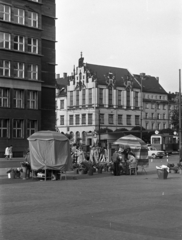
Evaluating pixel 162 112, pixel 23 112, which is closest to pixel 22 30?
pixel 23 112

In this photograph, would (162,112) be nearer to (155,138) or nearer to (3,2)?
(155,138)

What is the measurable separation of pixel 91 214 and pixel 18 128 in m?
46.3

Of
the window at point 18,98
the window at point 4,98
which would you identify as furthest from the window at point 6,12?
the window at point 18,98

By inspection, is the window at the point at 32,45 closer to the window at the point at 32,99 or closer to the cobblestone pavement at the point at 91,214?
the window at the point at 32,99

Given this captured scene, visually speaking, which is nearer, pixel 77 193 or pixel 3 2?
pixel 77 193

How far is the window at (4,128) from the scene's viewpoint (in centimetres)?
5559

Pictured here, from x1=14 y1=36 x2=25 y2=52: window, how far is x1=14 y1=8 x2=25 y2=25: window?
190cm

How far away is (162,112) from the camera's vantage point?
12181 centimetres

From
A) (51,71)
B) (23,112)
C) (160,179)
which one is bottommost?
(160,179)

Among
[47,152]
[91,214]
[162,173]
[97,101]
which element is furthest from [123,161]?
[97,101]

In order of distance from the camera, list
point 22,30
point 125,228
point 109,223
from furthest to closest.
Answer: point 22,30 → point 109,223 → point 125,228

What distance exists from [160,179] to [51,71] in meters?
40.8

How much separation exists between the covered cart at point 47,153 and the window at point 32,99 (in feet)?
110

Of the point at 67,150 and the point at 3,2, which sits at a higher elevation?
the point at 3,2
